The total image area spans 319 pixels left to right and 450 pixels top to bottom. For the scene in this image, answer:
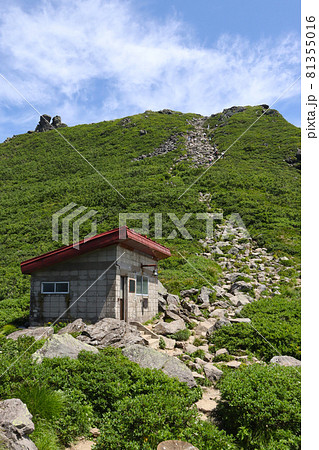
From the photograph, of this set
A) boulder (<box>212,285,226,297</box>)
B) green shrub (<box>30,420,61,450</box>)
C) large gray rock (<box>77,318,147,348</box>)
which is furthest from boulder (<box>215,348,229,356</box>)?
boulder (<box>212,285,226,297</box>)

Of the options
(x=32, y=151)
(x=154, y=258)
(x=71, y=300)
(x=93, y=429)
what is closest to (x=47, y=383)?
(x=93, y=429)

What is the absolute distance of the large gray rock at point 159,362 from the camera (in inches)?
333

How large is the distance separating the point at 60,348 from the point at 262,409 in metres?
5.24

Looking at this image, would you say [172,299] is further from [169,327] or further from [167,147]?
[167,147]

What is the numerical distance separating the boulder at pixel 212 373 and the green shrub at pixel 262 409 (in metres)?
1.74

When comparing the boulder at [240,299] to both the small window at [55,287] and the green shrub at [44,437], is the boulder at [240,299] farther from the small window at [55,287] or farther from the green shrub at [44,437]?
the green shrub at [44,437]

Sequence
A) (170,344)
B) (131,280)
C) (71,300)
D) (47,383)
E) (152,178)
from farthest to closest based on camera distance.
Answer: (152,178) → (131,280) → (71,300) → (170,344) → (47,383)

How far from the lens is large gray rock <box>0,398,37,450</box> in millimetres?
4332

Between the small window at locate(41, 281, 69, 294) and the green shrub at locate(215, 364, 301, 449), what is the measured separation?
812 centimetres

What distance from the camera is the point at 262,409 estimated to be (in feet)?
20.1

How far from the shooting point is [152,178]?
44719 millimetres

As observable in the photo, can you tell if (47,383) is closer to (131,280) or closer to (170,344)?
(170,344)
